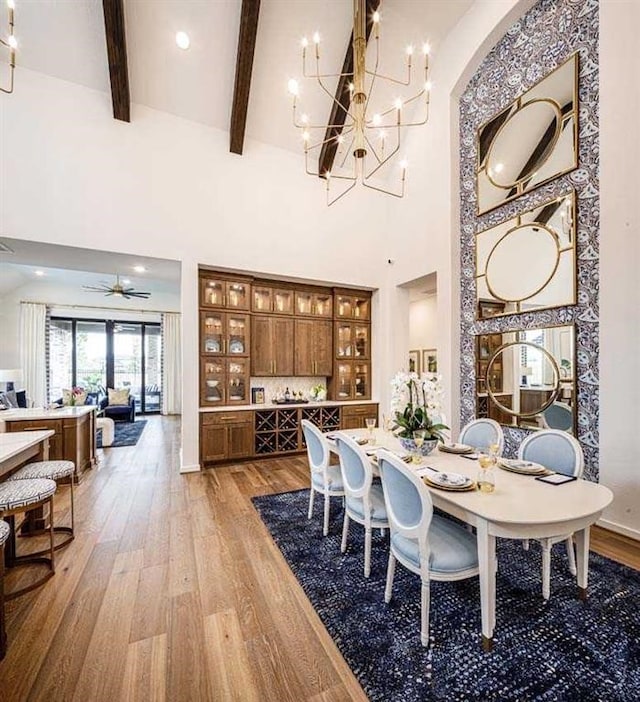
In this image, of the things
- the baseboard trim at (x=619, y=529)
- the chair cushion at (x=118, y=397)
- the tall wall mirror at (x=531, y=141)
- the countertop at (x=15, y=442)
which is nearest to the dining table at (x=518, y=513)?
the baseboard trim at (x=619, y=529)

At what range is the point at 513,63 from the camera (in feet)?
12.4

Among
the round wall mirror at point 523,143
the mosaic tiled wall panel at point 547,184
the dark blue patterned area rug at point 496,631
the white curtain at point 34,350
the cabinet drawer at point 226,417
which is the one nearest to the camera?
the dark blue patterned area rug at point 496,631

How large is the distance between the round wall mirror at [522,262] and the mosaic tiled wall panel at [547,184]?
23 cm

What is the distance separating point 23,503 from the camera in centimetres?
206

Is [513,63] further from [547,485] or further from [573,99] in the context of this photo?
[547,485]

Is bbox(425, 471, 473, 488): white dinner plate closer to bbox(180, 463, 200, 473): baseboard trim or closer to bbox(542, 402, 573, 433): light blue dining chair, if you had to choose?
bbox(542, 402, 573, 433): light blue dining chair

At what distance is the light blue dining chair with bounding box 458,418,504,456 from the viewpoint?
2903 millimetres

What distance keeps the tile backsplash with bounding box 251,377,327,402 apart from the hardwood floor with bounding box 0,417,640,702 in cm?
248

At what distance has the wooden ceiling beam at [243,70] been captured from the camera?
3736mm

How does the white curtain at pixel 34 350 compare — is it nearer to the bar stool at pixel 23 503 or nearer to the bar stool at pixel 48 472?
the bar stool at pixel 48 472

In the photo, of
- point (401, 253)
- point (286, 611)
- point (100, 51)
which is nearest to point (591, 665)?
point (286, 611)

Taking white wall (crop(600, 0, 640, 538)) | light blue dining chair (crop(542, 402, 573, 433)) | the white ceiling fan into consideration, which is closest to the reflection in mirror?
white wall (crop(600, 0, 640, 538))

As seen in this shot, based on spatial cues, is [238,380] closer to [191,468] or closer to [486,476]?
[191,468]

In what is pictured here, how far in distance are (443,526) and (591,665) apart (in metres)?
0.81
